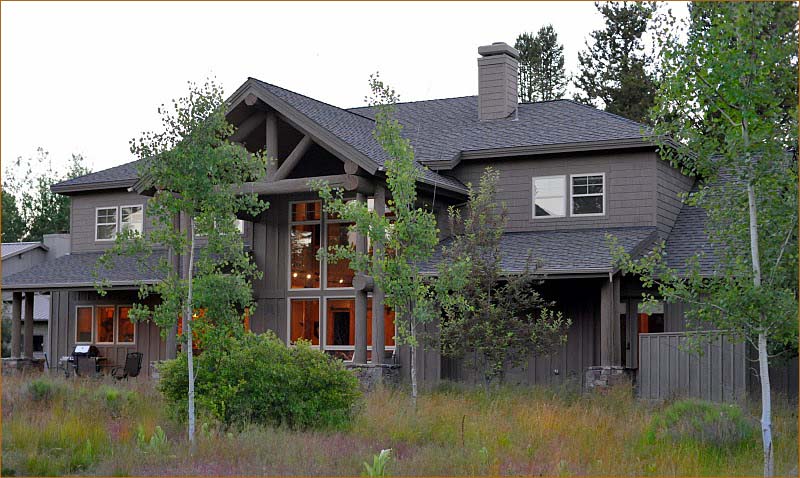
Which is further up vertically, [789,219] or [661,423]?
[789,219]

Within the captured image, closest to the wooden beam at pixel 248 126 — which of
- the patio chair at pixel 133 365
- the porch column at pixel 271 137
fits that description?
the porch column at pixel 271 137

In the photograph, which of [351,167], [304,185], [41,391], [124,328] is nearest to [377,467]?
[41,391]

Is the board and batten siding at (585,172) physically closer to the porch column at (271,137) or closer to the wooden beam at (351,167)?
the wooden beam at (351,167)

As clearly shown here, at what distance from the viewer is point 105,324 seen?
26984 mm

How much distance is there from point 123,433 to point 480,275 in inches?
304

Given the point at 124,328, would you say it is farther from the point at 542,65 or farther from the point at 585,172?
the point at 542,65

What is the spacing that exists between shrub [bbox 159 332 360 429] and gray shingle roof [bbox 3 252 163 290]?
10.3 metres

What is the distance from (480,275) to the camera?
18109mm

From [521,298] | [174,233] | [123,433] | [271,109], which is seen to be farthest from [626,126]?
[123,433]

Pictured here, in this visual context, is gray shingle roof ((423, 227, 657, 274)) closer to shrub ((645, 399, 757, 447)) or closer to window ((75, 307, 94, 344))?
shrub ((645, 399, 757, 447))

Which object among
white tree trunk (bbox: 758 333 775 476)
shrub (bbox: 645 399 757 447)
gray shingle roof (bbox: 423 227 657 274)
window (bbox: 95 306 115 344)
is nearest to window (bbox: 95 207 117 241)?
window (bbox: 95 306 115 344)

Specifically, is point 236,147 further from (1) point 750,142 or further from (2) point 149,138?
(1) point 750,142

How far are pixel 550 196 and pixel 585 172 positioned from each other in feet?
3.26

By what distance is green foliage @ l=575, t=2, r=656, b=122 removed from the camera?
3809 centimetres
